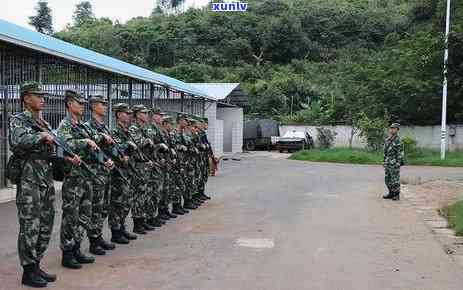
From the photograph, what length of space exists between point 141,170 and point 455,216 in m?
5.29

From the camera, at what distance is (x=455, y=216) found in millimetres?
10062

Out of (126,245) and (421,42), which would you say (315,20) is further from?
(126,245)

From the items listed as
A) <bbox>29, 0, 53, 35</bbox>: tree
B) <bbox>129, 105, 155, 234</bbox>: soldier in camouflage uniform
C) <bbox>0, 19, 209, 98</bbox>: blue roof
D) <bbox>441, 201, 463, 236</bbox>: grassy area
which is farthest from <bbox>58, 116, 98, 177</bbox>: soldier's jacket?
<bbox>29, 0, 53, 35</bbox>: tree

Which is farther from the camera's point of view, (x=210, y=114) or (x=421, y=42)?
(x=421, y=42)

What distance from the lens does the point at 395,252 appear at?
24.8 feet

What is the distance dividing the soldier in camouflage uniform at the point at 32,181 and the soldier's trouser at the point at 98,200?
3.46 feet

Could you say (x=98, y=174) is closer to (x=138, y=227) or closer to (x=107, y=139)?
(x=107, y=139)

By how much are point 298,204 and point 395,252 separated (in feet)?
15.5

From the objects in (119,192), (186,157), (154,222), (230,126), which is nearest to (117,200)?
(119,192)

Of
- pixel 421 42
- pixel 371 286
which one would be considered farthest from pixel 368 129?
pixel 371 286

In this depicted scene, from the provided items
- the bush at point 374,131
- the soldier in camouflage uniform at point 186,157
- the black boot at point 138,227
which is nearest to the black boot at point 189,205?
the soldier in camouflage uniform at point 186,157

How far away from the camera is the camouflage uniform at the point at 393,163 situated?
13375mm

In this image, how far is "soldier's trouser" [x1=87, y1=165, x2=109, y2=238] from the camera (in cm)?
678

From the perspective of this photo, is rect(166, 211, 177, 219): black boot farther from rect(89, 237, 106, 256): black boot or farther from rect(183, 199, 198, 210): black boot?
rect(89, 237, 106, 256): black boot
